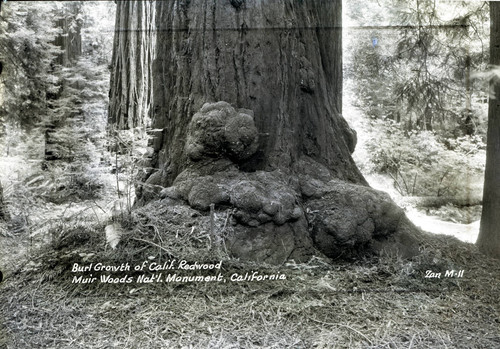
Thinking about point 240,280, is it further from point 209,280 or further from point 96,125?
point 96,125

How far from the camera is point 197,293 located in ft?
6.96

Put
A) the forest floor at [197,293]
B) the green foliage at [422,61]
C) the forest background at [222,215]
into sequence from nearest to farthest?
the forest floor at [197,293] → the forest background at [222,215] → the green foliage at [422,61]

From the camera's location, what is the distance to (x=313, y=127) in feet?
9.82

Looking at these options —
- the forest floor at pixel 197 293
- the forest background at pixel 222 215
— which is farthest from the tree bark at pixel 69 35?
the forest floor at pixel 197 293

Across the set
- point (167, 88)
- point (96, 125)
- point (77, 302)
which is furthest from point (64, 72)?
point (77, 302)

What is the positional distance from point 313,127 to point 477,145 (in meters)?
Answer: 1.14

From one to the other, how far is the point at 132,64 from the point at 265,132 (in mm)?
1453

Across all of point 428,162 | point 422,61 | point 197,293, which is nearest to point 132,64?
point 197,293

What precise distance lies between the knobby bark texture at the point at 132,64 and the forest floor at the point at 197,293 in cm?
88

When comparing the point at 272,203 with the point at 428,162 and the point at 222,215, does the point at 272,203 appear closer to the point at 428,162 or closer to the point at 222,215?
the point at 222,215

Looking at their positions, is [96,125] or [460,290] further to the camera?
[96,125]

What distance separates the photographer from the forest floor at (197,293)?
1937mm

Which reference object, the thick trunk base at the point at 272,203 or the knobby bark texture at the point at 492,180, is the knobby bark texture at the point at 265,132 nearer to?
the thick trunk base at the point at 272,203

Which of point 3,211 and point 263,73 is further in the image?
point 263,73
